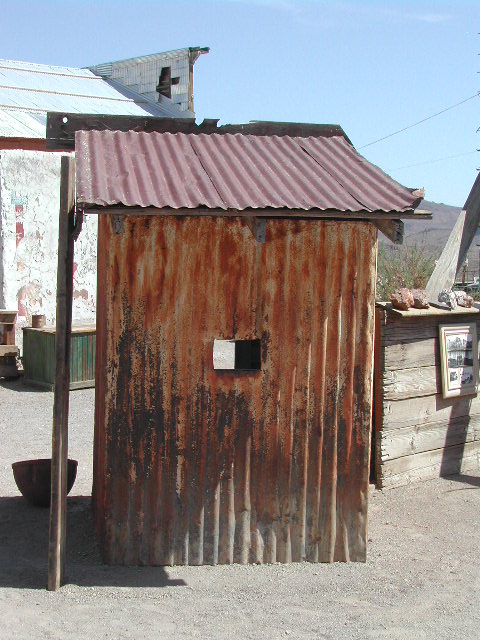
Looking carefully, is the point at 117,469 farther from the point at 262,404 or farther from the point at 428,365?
the point at 428,365

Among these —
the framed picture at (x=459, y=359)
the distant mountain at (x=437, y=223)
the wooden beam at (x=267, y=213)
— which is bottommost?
Result: the framed picture at (x=459, y=359)

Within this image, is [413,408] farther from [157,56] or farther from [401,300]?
[157,56]

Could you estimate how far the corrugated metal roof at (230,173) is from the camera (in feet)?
18.5

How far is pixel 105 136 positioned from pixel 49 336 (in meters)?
7.27

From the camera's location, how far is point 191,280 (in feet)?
19.6

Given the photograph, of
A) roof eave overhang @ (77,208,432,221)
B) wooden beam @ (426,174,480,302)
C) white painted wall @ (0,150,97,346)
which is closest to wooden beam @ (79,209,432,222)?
roof eave overhang @ (77,208,432,221)

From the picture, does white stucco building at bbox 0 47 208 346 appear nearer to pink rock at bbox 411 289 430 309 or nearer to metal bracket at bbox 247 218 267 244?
pink rock at bbox 411 289 430 309

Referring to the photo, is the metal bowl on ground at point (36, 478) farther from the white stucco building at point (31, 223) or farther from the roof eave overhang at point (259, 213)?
the white stucco building at point (31, 223)

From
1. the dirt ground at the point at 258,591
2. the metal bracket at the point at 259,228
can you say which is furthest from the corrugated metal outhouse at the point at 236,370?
the dirt ground at the point at 258,591

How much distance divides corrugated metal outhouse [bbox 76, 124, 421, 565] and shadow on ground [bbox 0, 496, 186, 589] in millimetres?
180

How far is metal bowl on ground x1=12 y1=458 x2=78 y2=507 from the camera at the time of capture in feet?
24.2

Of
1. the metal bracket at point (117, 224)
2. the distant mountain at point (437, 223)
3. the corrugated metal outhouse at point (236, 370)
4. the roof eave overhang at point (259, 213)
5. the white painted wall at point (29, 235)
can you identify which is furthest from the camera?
the distant mountain at point (437, 223)

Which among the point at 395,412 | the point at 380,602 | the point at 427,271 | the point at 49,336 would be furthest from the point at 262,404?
the point at 427,271

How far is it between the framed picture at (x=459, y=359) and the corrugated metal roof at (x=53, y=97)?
381 inches
